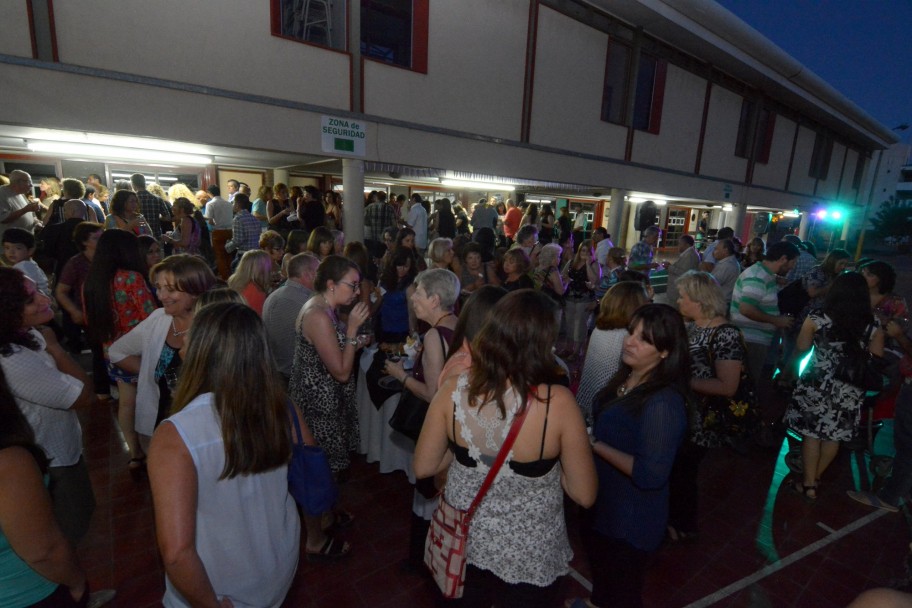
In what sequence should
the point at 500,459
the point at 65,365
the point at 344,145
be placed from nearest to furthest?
the point at 500,459 < the point at 65,365 < the point at 344,145

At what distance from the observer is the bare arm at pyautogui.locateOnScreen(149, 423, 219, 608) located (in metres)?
1.26

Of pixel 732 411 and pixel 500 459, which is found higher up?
pixel 500 459

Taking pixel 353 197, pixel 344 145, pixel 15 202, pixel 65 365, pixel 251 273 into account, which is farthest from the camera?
pixel 353 197

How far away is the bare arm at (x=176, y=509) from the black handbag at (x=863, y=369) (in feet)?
14.2

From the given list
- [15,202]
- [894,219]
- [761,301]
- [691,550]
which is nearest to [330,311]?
[691,550]

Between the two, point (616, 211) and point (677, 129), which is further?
point (677, 129)

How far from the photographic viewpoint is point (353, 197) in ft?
25.4

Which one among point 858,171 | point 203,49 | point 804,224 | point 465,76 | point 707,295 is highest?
point 858,171

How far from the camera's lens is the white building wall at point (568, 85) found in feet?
32.6

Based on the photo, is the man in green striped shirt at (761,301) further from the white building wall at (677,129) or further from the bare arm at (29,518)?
the white building wall at (677,129)

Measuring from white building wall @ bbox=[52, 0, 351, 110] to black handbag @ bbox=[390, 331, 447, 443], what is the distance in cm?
602

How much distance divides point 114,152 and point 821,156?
93.1 ft

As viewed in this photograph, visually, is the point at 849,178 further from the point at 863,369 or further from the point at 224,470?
the point at 224,470

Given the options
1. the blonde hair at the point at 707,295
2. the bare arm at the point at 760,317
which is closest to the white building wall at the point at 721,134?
the bare arm at the point at 760,317
